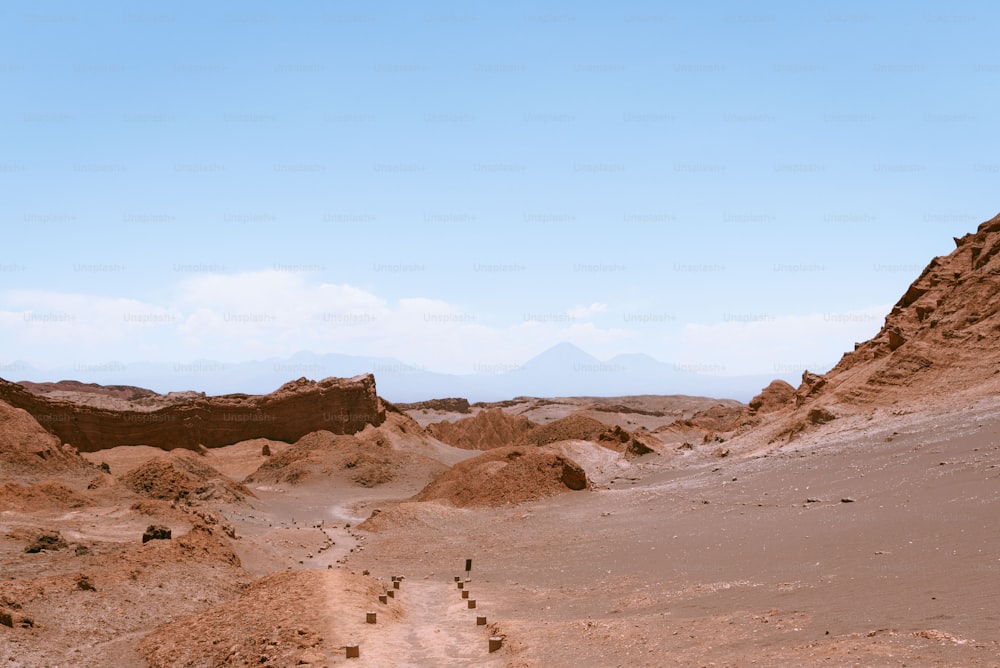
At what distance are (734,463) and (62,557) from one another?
19.2 m

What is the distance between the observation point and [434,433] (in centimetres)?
6250

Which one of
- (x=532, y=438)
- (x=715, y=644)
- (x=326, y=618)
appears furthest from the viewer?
(x=532, y=438)

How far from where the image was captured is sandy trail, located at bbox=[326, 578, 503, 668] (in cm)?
997

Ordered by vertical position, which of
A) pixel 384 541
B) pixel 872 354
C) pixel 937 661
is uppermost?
pixel 872 354

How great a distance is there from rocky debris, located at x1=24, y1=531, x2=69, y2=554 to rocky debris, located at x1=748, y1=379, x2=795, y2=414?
32670 mm

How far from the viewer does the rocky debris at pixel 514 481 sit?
2694 centimetres

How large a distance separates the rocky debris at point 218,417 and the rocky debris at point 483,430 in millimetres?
11063

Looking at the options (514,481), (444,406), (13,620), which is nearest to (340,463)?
(514,481)

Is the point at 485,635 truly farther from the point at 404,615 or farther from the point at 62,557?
the point at 62,557

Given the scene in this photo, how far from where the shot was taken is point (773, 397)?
42.8 metres

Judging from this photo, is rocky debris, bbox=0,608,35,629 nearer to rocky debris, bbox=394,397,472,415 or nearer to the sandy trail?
the sandy trail

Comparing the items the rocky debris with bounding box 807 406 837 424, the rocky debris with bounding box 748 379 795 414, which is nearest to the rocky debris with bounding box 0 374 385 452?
the rocky debris with bounding box 748 379 795 414

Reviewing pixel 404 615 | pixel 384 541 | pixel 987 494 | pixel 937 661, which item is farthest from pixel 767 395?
pixel 937 661

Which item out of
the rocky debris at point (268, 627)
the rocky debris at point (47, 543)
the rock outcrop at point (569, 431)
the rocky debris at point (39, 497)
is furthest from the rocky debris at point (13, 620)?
the rock outcrop at point (569, 431)
